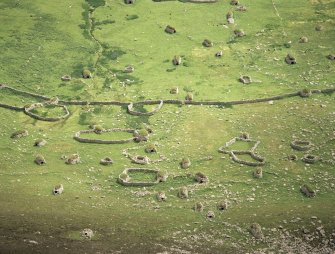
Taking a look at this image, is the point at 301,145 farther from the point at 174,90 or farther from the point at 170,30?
the point at 170,30

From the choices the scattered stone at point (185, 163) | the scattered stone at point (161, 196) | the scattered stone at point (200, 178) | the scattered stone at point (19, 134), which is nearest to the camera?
the scattered stone at point (161, 196)

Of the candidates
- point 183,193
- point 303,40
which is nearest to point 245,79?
point 303,40

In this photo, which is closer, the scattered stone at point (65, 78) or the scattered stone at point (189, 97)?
the scattered stone at point (189, 97)

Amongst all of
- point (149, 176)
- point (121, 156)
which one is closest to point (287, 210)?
point (149, 176)

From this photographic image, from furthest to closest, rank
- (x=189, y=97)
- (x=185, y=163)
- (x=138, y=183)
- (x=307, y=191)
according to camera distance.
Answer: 1. (x=189, y=97)
2. (x=185, y=163)
3. (x=138, y=183)
4. (x=307, y=191)

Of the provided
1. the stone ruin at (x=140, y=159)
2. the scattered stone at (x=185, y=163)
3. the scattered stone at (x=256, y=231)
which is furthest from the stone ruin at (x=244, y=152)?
the scattered stone at (x=256, y=231)

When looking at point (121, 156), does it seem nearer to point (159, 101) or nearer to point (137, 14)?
point (159, 101)

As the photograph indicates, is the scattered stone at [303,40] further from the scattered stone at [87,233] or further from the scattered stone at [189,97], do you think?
the scattered stone at [87,233]
